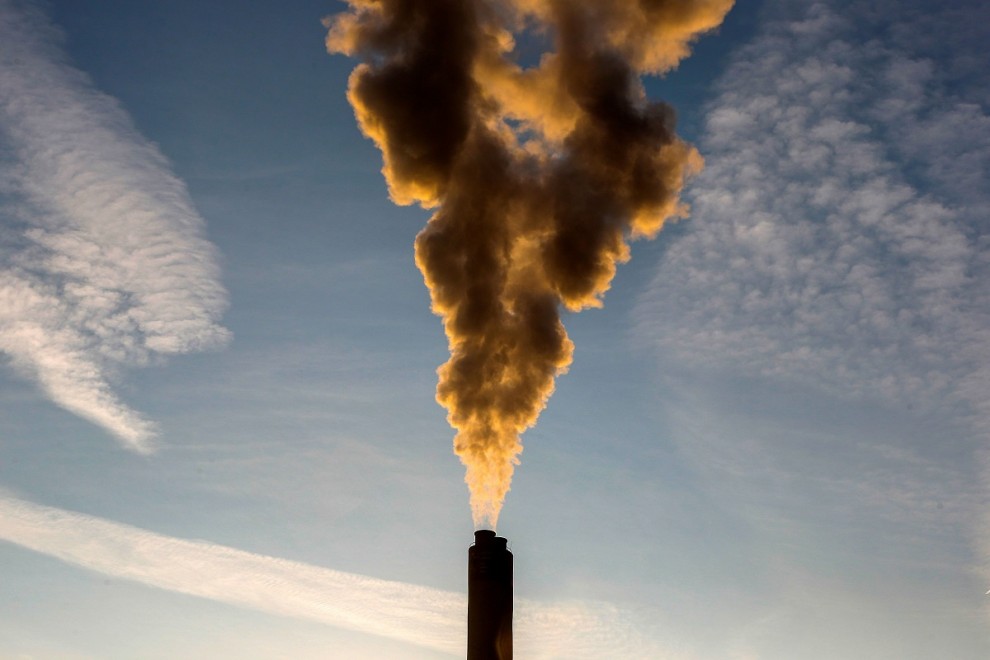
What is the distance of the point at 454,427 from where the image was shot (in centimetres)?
2205

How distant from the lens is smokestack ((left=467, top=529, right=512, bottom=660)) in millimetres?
18547

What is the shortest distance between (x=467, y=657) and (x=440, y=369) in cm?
648

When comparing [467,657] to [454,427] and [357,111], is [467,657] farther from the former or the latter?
[357,111]

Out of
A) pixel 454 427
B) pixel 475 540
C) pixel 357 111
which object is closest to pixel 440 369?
pixel 454 427

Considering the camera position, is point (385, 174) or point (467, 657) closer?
point (467, 657)

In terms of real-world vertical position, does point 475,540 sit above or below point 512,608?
above

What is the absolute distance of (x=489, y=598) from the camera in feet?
61.9

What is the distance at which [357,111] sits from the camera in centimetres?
2297

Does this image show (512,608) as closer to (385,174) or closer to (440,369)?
(440,369)

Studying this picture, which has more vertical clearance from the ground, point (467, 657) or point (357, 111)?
point (357, 111)

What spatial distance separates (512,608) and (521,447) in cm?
400

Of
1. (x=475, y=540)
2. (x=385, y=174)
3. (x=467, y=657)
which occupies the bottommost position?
(x=467, y=657)

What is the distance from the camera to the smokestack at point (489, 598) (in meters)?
18.5

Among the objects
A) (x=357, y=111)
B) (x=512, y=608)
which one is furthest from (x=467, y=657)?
(x=357, y=111)
